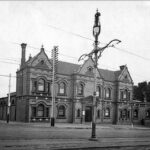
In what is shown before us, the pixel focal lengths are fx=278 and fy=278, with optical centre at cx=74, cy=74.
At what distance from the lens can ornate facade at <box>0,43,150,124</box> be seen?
41.0 meters

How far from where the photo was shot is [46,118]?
41844 millimetres

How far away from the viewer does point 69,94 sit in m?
45.3

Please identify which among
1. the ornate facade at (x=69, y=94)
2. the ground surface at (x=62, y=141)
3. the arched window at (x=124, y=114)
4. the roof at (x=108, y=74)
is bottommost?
the ground surface at (x=62, y=141)

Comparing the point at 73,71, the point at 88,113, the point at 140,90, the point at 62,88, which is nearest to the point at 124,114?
the point at 88,113

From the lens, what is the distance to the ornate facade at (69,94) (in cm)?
4097

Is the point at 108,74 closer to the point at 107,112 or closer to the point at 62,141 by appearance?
the point at 107,112

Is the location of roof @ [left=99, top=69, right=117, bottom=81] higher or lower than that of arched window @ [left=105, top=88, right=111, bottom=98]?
higher

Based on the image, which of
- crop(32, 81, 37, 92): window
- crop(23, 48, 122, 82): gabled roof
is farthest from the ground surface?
crop(23, 48, 122, 82): gabled roof

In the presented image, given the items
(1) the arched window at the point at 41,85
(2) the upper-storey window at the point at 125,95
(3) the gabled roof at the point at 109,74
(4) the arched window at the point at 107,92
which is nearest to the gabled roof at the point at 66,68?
(1) the arched window at the point at 41,85

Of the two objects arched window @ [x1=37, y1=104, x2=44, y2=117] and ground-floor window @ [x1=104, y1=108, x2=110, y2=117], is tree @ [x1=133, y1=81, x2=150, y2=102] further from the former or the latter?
arched window @ [x1=37, y1=104, x2=44, y2=117]

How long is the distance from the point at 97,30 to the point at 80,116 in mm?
29333

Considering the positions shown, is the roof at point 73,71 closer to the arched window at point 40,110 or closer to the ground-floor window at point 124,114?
the arched window at point 40,110

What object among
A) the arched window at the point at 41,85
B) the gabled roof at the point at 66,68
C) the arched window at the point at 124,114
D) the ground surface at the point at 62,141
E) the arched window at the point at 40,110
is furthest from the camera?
the arched window at the point at 124,114

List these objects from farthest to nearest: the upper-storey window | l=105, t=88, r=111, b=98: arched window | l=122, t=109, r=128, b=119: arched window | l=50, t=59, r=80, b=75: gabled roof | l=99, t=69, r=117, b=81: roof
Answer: l=122, t=109, r=128, b=119: arched window, the upper-storey window, l=99, t=69, r=117, b=81: roof, l=105, t=88, r=111, b=98: arched window, l=50, t=59, r=80, b=75: gabled roof
